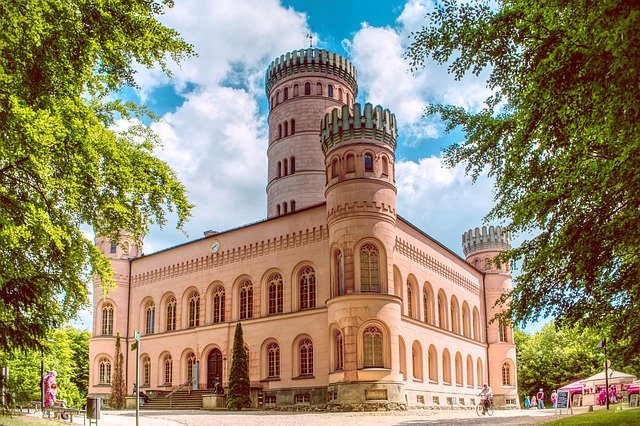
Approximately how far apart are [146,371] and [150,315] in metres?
3.47

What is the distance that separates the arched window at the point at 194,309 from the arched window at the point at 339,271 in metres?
11.2

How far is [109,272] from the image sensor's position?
54.2 feet

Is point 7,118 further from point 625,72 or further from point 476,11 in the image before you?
point 625,72

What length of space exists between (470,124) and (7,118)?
1099 centimetres

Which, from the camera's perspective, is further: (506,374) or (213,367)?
(506,374)

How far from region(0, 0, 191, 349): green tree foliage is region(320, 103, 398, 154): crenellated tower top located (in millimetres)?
17593

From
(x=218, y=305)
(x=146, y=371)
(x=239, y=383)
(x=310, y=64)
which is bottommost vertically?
(x=239, y=383)

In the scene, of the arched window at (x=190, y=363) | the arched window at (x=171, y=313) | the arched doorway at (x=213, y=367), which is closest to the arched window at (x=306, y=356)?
the arched doorway at (x=213, y=367)

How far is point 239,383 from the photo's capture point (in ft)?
111

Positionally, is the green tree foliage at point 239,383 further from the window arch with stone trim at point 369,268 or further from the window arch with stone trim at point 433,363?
the window arch with stone trim at point 433,363

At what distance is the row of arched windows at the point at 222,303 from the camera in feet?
118

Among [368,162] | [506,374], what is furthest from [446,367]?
[368,162]

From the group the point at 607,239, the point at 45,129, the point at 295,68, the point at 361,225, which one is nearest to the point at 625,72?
the point at 607,239

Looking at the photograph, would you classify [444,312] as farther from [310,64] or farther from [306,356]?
[310,64]
